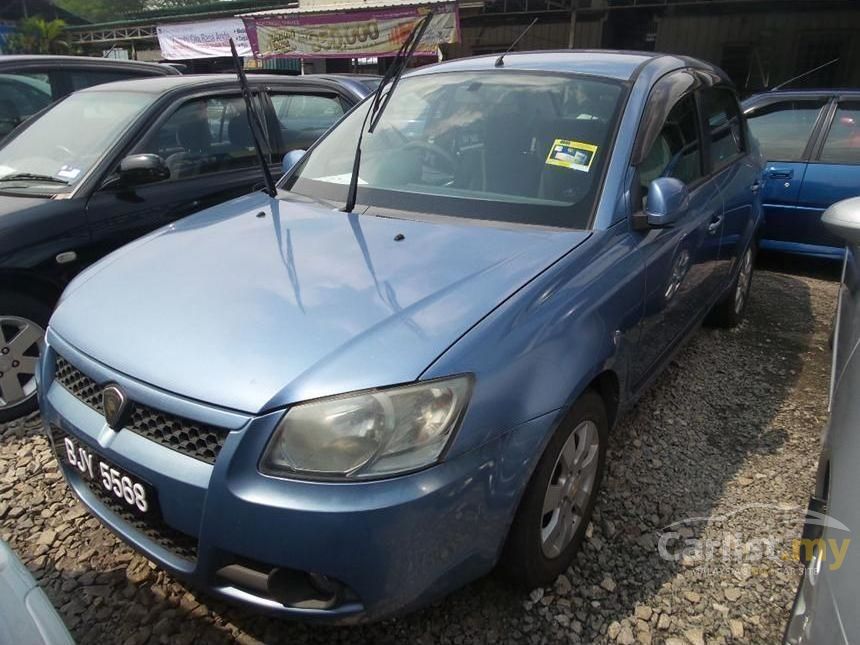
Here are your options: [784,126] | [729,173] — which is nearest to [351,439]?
[729,173]

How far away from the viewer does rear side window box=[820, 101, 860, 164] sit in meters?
4.89

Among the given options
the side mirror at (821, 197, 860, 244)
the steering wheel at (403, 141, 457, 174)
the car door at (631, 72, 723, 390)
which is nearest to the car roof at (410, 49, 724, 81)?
the car door at (631, 72, 723, 390)

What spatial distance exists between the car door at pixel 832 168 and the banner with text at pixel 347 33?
824 centimetres

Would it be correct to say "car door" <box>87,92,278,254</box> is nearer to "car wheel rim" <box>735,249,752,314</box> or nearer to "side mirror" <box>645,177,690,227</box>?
"side mirror" <box>645,177,690,227</box>

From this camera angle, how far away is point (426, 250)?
82.4 inches

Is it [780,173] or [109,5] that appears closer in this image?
[780,173]

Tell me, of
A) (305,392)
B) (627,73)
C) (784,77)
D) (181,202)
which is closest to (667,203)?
(627,73)

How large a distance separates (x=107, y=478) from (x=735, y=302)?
12.4ft

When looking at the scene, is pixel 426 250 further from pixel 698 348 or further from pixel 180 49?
pixel 180 49

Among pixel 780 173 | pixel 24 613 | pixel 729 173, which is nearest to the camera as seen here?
pixel 24 613

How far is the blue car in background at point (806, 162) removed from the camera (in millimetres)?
4898

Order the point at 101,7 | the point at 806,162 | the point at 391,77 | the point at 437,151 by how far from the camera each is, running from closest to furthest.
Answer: the point at 391,77, the point at 437,151, the point at 806,162, the point at 101,7

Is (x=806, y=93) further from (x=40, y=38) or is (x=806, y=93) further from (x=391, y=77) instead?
(x=40, y=38)

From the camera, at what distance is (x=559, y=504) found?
2.03 metres
